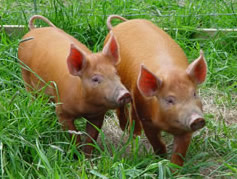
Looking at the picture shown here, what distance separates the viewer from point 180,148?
462 centimetres

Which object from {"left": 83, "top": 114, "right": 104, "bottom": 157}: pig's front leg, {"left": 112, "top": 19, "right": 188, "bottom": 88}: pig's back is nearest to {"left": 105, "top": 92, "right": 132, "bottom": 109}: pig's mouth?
{"left": 112, "top": 19, "right": 188, "bottom": 88}: pig's back

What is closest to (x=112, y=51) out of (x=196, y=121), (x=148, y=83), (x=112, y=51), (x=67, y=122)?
(x=112, y=51)

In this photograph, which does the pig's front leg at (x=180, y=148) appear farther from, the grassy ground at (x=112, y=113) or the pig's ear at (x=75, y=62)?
the pig's ear at (x=75, y=62)

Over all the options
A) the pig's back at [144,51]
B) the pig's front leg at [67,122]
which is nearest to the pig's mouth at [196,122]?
the pig's back at [144,51]

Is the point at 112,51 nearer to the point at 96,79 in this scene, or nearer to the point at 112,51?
the point at 112,51

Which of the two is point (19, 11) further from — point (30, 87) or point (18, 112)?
point (18, 112)

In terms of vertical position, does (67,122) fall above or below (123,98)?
below

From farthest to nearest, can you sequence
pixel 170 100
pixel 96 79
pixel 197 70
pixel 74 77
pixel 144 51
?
pixel 144 51 → pixel 74 77 → pixel 96 79 → pixel 197 70 → pixel 170 100

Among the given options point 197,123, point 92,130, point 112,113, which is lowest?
point 112,113

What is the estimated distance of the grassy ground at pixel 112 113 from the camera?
170 inches

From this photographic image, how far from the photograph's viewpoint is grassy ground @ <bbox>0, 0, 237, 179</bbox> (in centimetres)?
433

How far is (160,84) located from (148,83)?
0.28ft

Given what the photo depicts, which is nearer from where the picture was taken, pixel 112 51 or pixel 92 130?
pixel 112 51

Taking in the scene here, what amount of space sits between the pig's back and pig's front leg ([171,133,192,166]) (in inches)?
20.2
